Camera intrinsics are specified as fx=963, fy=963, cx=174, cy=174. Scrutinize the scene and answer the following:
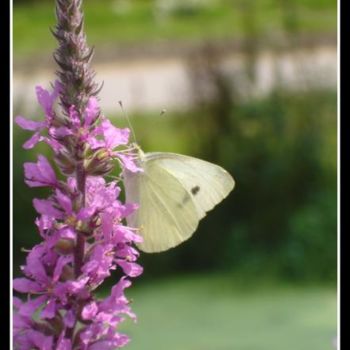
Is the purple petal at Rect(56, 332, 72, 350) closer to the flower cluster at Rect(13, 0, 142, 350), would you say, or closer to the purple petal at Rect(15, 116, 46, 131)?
the flower cluster at Rect(13, 0, 142, 350)

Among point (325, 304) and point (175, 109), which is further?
point (175, 109)

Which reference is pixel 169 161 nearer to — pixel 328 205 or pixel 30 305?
pixel 30 305

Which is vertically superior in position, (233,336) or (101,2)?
(101,2)

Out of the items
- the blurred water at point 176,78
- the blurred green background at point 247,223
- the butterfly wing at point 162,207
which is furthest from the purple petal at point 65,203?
the blurred water at point 176,78
